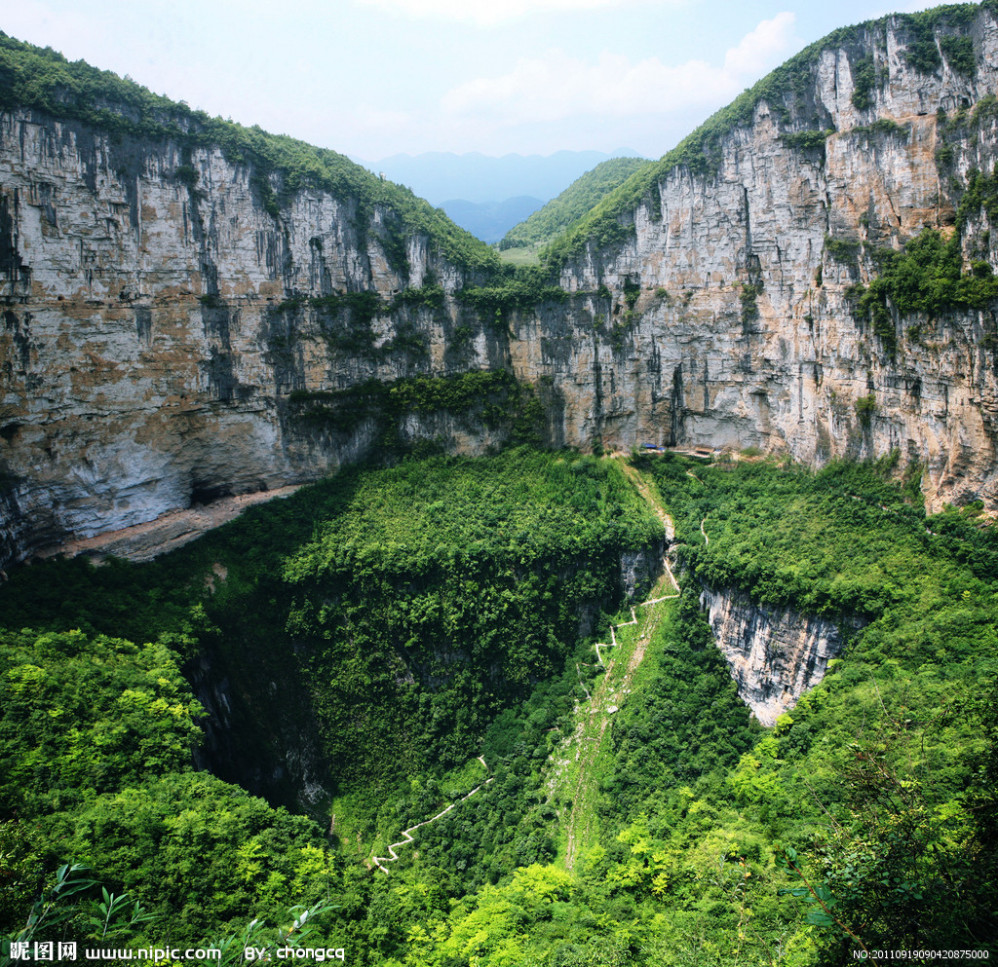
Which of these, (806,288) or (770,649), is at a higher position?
(806,288)

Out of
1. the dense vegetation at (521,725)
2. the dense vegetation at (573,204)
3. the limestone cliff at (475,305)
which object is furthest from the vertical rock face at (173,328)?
the dense vegetation at (573,204)

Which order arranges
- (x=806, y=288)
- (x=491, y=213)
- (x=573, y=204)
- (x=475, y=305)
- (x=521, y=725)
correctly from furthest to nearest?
(x=491, y=213)
(x=573, y=204)
(x=475, y=305)
(x=806, y=288)
(x=521, y=725)

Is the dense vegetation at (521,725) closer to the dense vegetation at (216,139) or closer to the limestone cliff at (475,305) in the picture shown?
the limestone cliff at (475,305)

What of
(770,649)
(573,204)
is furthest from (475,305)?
(770,649)

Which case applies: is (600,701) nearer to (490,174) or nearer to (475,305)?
(475,305)

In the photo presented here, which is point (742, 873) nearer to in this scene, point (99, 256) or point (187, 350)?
point (187, 350)
